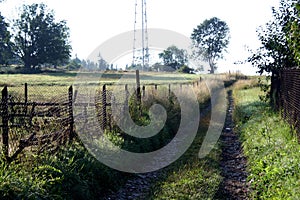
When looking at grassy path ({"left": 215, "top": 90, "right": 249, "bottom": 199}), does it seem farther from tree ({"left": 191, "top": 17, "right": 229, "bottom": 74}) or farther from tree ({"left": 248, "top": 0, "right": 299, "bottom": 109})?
tree ({"left": 191, "top": 17, "right": 229, "bottom": 74})

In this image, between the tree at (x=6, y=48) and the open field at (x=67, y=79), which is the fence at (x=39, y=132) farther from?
the tree at (x=6, y=48)

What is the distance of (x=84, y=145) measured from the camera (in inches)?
310

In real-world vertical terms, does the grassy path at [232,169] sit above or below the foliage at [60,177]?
below

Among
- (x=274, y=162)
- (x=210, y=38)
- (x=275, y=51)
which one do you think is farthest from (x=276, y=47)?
(x=210, y=38)

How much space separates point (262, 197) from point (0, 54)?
67.1 meters

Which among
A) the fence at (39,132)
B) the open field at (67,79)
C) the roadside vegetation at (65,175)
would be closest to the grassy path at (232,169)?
the roadside vegetation at (65,175)

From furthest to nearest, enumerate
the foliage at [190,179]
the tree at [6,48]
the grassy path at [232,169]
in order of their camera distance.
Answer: the tree at [6,48] < the grassy path at [232,169] < the foliage at [190,179]

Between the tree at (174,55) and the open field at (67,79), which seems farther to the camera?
the tree at (174,55)

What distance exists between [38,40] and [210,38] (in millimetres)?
47177

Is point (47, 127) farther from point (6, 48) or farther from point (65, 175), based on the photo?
point (6, 48)

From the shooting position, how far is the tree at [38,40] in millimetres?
66750

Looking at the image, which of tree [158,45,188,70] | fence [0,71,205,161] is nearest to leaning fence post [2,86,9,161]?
fence [0,71,205,161]

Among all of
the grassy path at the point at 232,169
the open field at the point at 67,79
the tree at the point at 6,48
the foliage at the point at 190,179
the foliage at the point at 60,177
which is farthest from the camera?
the tree at the point at 6,48

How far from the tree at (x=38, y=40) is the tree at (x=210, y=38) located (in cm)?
3756
